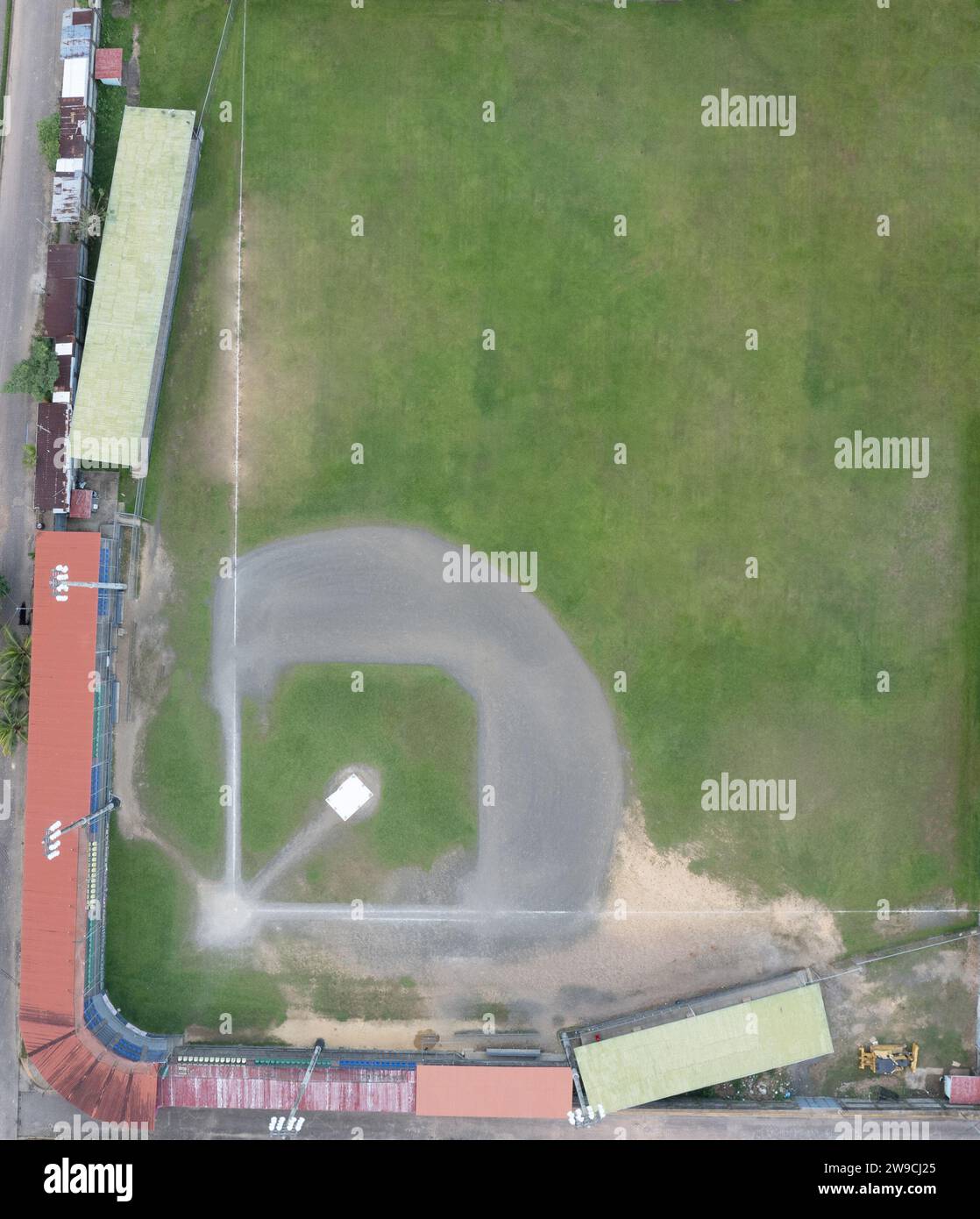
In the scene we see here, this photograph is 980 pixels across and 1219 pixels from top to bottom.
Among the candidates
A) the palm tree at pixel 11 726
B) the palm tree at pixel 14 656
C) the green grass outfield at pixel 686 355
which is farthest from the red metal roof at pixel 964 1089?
the palm tree at pixel 14 656

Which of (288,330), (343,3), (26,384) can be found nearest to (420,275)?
(288,330)

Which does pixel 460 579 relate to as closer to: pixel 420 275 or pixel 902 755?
pixel 420 275

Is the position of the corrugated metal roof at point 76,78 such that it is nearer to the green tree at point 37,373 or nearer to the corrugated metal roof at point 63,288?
the corrugated metal roof at point 63,288

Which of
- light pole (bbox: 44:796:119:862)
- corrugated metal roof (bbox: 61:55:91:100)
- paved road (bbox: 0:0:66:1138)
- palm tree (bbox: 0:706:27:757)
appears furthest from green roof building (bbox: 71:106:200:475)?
light pole (bbox: 44:796:119:862)

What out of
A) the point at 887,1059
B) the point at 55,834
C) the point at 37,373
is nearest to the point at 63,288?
the point at 37,373

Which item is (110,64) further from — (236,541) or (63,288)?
(236,541)

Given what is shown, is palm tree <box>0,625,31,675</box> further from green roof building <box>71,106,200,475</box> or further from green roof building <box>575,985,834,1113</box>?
green roof building <box>575,985,834,1113</box>
